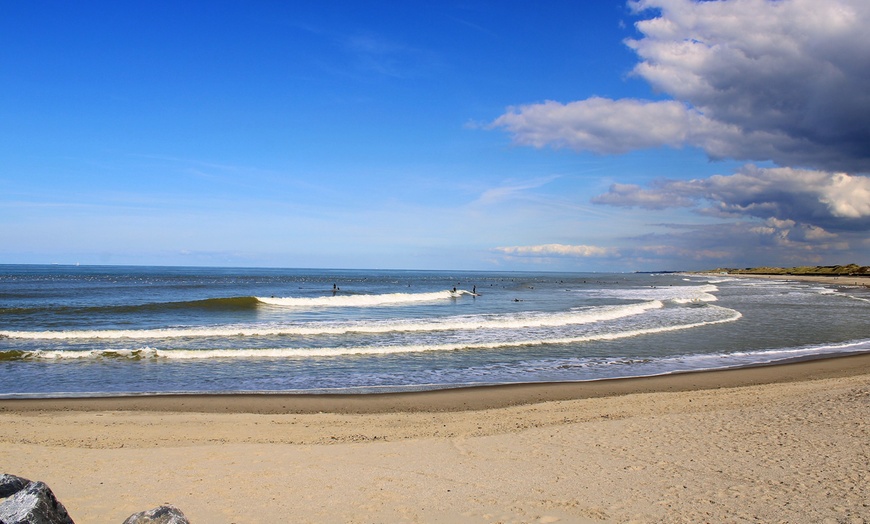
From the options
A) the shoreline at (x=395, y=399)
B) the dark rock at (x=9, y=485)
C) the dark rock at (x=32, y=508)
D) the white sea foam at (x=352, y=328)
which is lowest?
the shoreline at (x=395, y=399)

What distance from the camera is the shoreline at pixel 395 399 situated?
1119cm

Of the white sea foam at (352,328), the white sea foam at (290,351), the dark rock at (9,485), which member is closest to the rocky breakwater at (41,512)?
the dark rock at (9,485)

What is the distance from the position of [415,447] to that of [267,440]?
2.50 meters

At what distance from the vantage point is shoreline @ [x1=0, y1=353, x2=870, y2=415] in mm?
11188

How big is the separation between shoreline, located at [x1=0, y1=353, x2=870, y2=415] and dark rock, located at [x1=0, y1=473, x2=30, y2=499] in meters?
5.71

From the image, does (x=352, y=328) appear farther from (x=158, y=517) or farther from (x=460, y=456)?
(x=158, y=517)

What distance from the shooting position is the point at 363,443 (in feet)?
28.8

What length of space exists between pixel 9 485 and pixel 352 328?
19425 mm

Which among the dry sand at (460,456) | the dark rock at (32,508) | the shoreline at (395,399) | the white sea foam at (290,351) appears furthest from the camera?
the white sea foam at (290,351)

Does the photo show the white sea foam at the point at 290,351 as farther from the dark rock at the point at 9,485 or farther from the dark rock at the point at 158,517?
the dark rock at the point at 158,517

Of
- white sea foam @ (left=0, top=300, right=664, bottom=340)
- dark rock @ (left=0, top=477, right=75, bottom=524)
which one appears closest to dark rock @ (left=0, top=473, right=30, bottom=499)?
dark rock @ (left=0, top=477, right=75, bottom=524)

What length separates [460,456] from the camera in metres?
8.05

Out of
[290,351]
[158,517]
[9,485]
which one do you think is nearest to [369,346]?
[290,351]

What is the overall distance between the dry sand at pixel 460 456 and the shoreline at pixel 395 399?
0.09 metres
